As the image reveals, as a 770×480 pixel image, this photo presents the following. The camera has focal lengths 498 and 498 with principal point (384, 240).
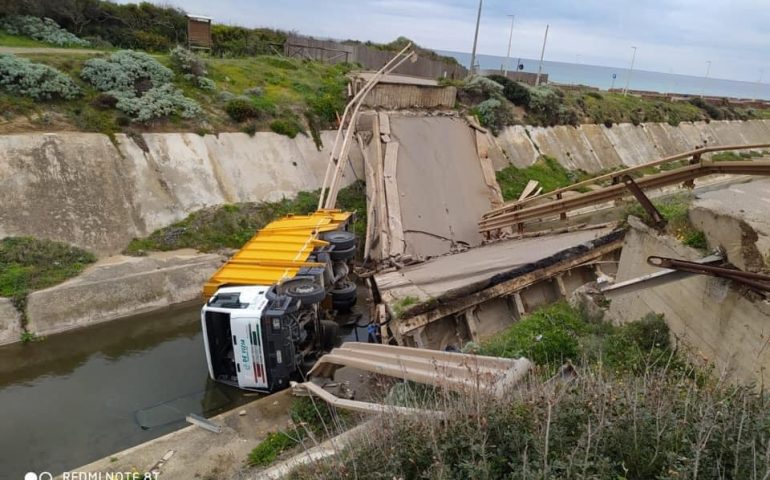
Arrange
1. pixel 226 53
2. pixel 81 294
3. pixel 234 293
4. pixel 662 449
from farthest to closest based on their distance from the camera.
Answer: pixel 226 53 → pixel 81 294 → pixel 234 293 → pixel 662 449

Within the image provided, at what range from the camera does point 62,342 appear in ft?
31.7

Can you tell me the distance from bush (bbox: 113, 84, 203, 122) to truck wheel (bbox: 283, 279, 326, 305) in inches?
348

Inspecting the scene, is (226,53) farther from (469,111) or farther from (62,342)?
(62,342)

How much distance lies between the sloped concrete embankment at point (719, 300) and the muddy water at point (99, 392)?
21.0ft

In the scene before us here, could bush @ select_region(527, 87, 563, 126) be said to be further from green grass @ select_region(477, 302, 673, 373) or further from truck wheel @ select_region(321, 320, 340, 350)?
green grass @ select_region(477, 302, 673, 373)

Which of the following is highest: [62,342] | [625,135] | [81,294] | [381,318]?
[625,135]

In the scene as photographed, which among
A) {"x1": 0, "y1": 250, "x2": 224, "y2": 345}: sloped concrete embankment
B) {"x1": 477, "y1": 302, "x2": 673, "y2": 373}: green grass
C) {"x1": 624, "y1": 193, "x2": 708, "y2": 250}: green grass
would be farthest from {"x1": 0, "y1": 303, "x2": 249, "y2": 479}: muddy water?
{"x1": 624, "y1": 193, "x2": 708, "y2": 250}: green grass

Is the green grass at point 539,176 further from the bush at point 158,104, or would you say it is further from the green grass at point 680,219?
the green grass at point 680,219

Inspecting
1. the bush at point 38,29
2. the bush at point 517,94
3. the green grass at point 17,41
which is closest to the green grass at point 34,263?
the green grass at point 17,41

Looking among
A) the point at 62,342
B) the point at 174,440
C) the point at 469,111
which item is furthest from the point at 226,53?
the point at 174,440

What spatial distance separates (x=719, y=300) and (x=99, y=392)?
9.13 m

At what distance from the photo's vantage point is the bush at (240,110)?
16.1 metres

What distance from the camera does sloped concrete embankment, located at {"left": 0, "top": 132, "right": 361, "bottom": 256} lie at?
37.7ft

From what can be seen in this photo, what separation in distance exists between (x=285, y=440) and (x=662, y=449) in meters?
4.40
